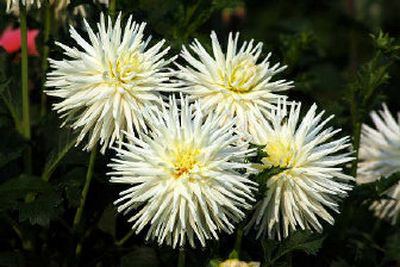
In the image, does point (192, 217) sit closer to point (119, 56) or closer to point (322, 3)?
point (119, 56)

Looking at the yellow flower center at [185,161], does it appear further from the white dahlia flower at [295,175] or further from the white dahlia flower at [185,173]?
the white dahlia flower at [295,175]

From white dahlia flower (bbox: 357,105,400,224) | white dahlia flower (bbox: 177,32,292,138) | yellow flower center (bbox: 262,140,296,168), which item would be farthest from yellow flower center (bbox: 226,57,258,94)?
white dahlia flower (bbox: 357,105,400,224)

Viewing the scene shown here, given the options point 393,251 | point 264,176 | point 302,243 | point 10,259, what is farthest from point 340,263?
point 10,259

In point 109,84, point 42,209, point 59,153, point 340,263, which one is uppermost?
point 109,84

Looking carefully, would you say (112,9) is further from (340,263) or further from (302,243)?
(340,263)

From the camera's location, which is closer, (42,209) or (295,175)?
(295,175)

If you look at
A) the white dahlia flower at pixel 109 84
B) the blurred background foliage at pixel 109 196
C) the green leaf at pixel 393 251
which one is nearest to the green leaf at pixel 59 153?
the blurred background foliage at pixel 109 196
